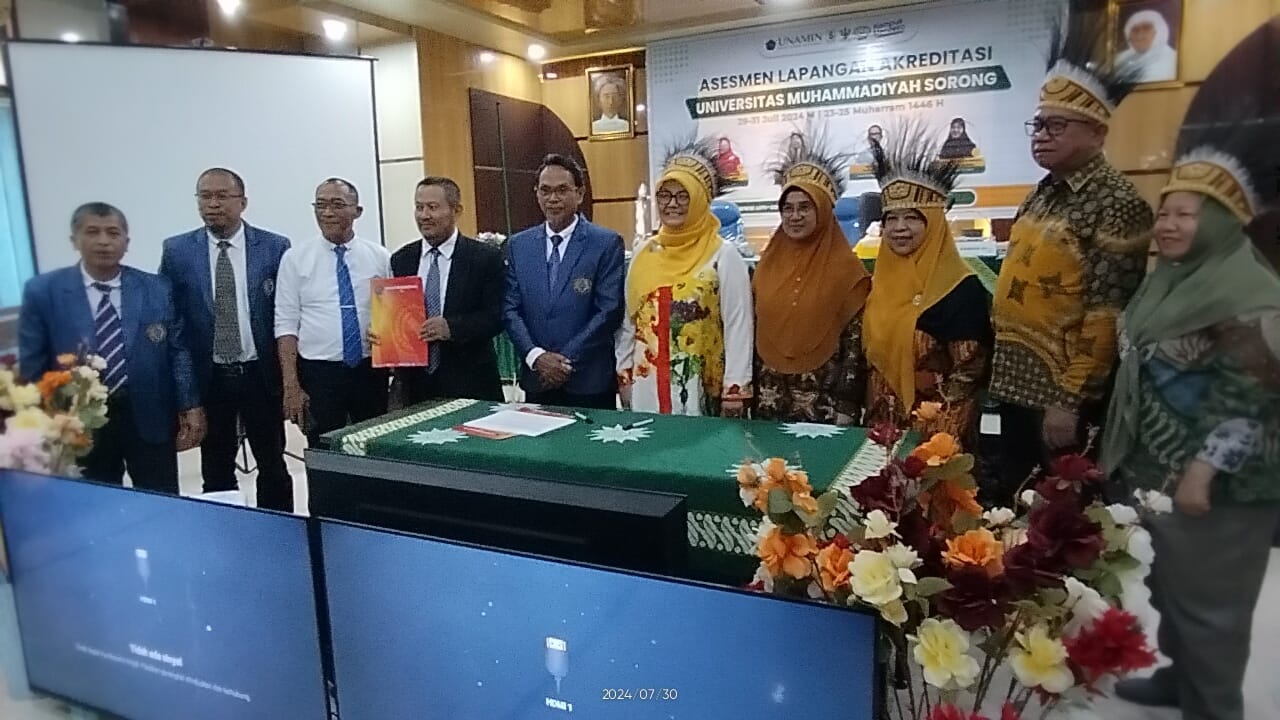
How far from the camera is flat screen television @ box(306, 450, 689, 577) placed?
833 millimetres

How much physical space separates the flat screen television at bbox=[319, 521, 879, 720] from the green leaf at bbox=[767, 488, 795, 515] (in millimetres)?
167

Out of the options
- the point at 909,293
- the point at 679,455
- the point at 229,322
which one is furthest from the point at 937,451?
the point at 229,322

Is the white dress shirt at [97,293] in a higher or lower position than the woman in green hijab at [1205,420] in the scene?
higher

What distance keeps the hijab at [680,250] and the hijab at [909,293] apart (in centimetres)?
47

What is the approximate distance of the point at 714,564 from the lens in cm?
129

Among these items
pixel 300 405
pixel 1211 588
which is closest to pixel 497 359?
pixel 300 405

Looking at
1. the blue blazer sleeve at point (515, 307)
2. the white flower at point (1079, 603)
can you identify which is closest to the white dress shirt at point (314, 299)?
the blue blazer sleeve at point (515, 307)

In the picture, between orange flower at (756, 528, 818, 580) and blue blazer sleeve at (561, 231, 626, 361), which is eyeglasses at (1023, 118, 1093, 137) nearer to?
blue blazer sleeve at (561, 231, 626, 361)

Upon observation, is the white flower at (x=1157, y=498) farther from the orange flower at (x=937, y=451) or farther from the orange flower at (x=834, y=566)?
the orange flower at (x=834, y=566)

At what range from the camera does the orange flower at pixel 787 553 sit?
2.64ft

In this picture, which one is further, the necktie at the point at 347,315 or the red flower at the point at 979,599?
the necktie at the point at 347,315

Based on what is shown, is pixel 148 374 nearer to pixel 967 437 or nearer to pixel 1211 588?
pixel 967 437

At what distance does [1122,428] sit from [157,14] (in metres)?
2.41

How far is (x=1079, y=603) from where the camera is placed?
735 mm
